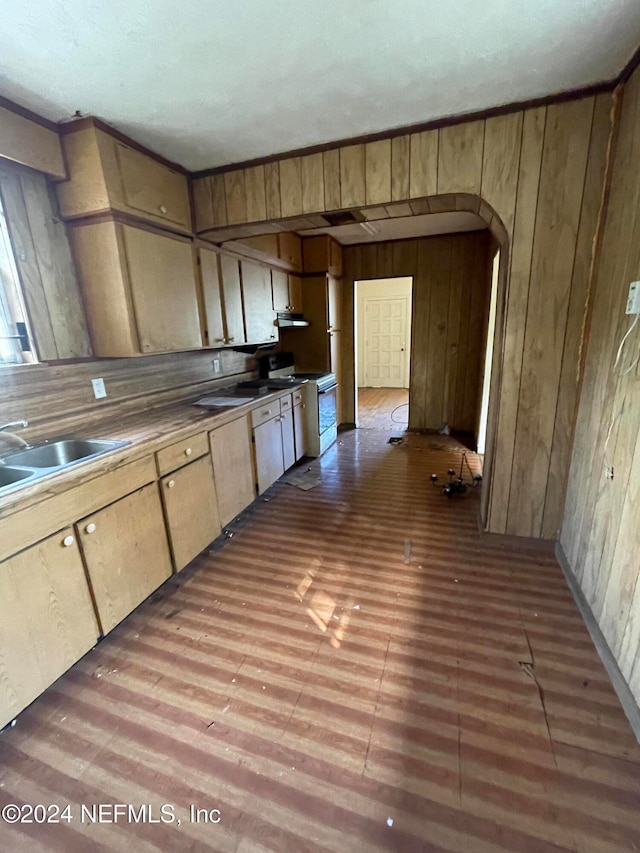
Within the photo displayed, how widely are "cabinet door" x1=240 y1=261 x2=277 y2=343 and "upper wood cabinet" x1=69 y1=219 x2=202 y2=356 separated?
35.6 inches

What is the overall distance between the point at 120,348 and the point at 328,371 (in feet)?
9.05

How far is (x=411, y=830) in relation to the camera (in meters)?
1.08

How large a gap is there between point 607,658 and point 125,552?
220 centimetres

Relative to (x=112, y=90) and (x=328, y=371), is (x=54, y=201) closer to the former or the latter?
(x=112, y=90)

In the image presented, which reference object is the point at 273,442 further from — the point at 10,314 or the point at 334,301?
the point at 334,301

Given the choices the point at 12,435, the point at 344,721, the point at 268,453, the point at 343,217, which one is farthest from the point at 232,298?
the point at 344,721

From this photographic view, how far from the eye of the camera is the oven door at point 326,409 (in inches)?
160

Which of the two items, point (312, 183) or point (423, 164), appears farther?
point (312, 183)

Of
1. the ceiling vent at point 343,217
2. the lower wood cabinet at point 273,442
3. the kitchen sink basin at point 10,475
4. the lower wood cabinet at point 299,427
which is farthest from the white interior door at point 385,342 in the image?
the kitchen sink basin at point 10,475

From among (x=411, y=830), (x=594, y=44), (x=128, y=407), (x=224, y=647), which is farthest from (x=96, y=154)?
(x=411, y=830)

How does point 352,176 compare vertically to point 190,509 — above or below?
above

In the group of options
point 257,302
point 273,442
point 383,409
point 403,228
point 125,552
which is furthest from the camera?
point 383,409

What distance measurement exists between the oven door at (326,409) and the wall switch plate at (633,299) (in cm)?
280

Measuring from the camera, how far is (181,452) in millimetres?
2115
